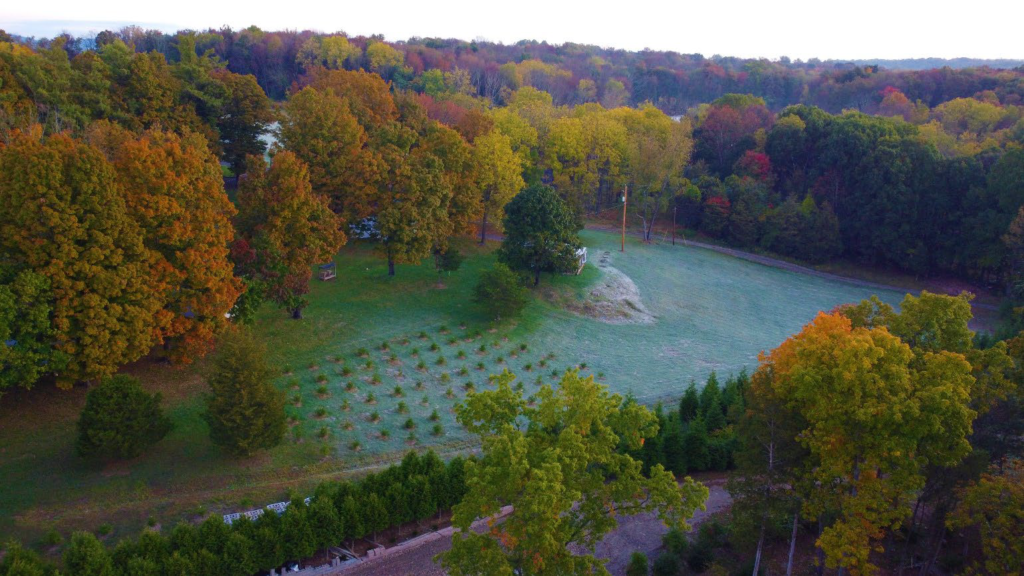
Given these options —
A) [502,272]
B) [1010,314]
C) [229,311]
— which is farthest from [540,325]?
[1010,314]

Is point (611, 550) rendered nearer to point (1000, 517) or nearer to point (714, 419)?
point (714, 419)

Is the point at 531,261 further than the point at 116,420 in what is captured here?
Yes

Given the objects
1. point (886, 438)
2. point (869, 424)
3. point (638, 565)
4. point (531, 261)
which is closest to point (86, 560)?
Answer: point (638, 565)

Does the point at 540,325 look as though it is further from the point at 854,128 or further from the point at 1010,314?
the point at 854,128

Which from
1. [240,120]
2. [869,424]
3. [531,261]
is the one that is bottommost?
[531,261]

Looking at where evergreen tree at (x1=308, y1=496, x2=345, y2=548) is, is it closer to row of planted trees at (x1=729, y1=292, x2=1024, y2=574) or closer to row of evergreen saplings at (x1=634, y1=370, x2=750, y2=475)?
row of planted trees at (x1=729, y1=292, x2=1024, y2=574)

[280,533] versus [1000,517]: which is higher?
[1000,517]

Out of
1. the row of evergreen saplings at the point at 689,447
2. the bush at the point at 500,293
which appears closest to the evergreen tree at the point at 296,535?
the row of evergreen saplings at the point at 689,447
